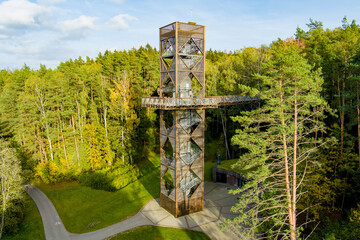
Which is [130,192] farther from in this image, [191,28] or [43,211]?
[191,28]

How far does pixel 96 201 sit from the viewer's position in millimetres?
25438

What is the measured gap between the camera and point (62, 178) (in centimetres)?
3155

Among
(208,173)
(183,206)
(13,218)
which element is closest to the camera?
(13,218)

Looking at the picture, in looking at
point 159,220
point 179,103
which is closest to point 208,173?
point 159,220

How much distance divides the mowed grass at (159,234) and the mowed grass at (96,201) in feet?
8.55

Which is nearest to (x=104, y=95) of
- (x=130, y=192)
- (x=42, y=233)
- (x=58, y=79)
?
(x=58, y=79)

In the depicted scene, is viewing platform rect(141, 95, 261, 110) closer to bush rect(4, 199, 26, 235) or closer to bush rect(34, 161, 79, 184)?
bush rect(4, 199, 26, 235)

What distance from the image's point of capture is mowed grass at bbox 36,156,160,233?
21047mm

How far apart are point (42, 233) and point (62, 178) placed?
12434mm

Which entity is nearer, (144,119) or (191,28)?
(191,28)

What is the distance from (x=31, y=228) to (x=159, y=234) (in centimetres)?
1145

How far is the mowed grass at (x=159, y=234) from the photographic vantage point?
17734 mm

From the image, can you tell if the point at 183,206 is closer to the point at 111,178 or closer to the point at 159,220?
the point at 159,220

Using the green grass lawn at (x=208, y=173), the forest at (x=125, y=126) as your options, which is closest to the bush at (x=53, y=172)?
the forest at (x=125, y=126)
